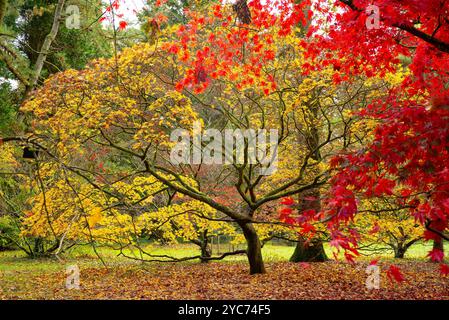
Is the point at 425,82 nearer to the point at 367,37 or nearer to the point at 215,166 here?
the point at 367,37

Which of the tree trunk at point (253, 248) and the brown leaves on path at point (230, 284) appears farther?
the tree trunk at point (253, 248)

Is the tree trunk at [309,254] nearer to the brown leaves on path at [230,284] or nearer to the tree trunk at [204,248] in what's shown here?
the brown leaves on path at [230,284]

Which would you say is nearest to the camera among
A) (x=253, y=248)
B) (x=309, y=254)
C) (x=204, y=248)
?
(x=253, y=248)

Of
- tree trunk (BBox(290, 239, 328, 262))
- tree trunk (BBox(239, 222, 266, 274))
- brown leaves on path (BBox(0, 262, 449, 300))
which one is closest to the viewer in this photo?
brown leaves on path (BBox(0, 262, 449, 300))

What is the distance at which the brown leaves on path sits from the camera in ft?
21.4

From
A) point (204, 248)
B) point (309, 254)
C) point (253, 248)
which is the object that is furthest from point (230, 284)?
point (309, 254)

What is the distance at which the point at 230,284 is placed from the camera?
744 cm

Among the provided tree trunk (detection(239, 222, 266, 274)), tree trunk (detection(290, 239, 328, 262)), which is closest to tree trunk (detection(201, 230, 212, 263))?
tree trunk (detection(290, 239, 328, 262))

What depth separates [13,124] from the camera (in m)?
4.51

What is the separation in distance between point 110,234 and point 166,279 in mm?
1888

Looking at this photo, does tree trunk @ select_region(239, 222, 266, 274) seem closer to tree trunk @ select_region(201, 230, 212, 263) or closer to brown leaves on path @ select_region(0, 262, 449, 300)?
brown leaves on path @ select_region(0, 262, 449, 300)

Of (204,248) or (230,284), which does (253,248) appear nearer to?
(230,284)

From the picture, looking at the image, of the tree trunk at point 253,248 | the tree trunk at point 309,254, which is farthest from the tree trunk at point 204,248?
the tree trunk at point 253,248

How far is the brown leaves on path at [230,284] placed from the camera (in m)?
6.52
